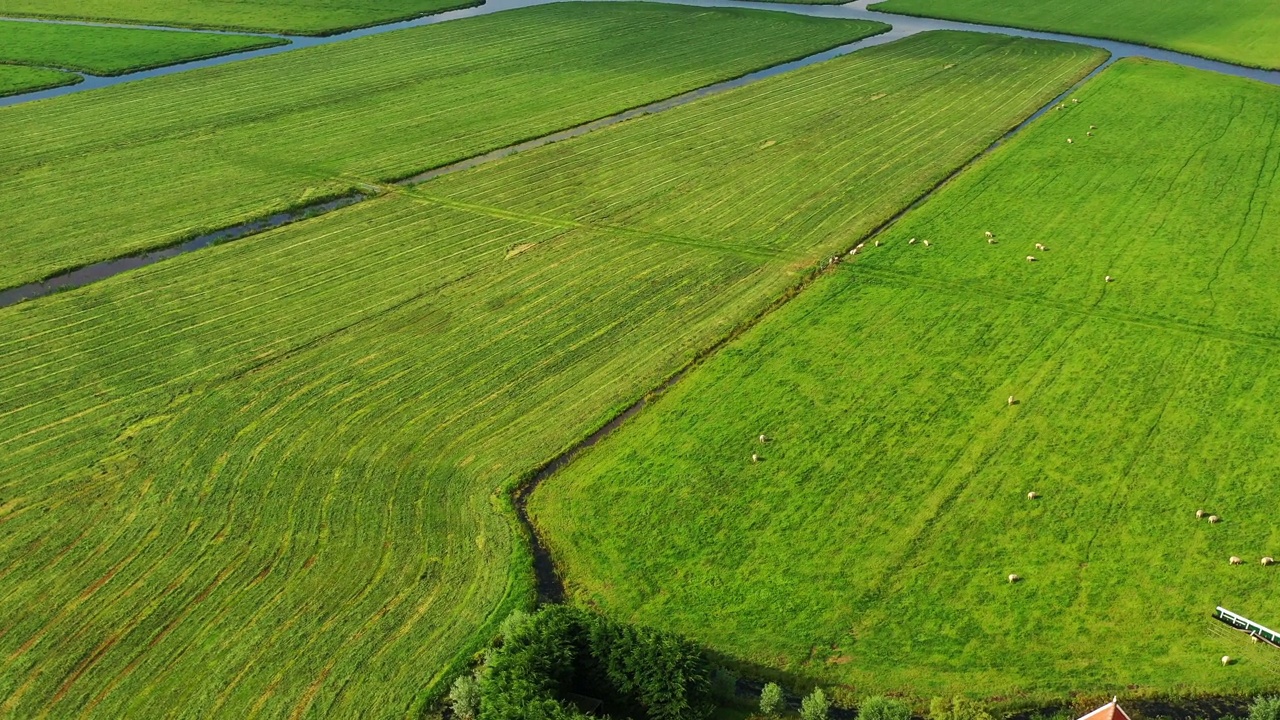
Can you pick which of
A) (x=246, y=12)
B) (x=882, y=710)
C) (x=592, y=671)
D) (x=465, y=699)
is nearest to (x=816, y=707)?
(x=882, y=710)

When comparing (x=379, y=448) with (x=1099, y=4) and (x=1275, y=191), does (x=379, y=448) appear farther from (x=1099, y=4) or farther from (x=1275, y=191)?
(x=1099, y=4)

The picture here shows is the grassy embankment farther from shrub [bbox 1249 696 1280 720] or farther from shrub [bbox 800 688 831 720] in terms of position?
shrub [bbox 1249 696 1280 720]

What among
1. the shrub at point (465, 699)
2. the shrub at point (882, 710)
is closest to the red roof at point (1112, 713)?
the shrub at point (882, 710)

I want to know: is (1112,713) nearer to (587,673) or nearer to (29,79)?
(587,673)

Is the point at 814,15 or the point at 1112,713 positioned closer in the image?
the point at 1112,713

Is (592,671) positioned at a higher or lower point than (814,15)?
lower

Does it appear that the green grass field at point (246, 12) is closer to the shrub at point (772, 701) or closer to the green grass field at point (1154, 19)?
the green grass field at point (1154, 19)
